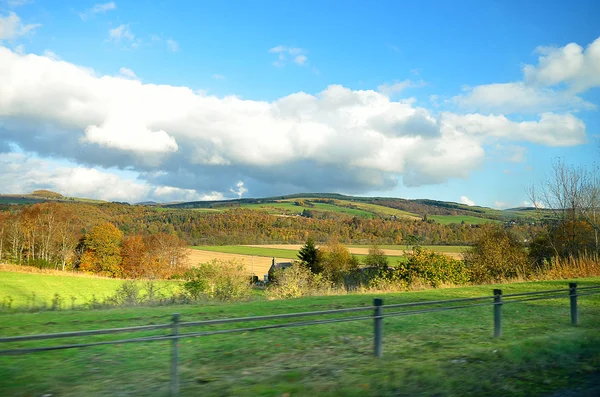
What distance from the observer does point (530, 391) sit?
6285 millimetres

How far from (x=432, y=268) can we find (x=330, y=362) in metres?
36.5

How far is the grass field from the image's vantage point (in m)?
6.18

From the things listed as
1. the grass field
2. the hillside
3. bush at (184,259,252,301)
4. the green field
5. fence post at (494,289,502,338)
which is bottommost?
the green field

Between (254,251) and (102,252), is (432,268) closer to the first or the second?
(102,252)

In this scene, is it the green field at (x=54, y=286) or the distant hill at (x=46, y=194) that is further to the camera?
the distant hill at (x=46, y=194)

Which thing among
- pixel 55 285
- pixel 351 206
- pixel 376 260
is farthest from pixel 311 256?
pixel 351 206

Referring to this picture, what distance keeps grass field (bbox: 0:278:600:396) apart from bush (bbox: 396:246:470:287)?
29802mm

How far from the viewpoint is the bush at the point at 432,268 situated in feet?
134

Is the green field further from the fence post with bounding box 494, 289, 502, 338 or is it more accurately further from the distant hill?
the distant hill

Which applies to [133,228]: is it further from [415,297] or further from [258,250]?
[415,297]

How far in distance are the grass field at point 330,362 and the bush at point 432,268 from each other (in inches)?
1173

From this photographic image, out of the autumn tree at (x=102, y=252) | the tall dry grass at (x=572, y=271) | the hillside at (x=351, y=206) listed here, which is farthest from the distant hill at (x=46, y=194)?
the tall dry grass at (x=572, y=271)

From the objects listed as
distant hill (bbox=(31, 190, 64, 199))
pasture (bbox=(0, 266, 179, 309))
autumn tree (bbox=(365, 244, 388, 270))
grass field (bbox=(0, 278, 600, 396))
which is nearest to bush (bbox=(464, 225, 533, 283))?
pasture (bbox=(0, 266, 179, 309))

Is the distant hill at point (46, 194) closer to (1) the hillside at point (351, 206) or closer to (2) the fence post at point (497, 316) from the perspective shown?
(1) the hillside at point (351, 206)
